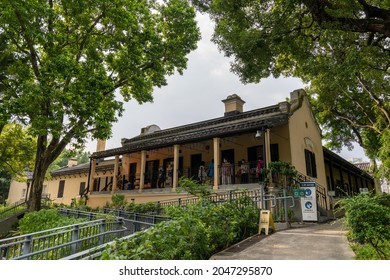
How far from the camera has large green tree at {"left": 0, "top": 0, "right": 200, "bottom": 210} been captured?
10781 mm

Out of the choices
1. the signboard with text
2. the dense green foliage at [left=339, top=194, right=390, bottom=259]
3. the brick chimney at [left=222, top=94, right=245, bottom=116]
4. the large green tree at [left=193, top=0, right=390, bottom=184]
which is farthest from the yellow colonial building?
the dense green foliage at [left=339, top=194, right=390, bottom=259]

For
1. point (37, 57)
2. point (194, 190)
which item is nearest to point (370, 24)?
point (194, 190)

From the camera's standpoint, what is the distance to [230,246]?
239 inches

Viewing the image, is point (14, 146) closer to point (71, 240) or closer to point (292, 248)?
point (71, 240)

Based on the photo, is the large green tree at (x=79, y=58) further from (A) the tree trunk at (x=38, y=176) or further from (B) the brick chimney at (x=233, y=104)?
(B) the brick chimney at (x=233, y=104)

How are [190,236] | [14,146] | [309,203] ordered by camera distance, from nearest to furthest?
[190,236], [309,203], [14,146]

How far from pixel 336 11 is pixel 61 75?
1054 centimetres

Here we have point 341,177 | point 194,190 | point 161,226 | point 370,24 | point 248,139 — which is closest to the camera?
point 161,226

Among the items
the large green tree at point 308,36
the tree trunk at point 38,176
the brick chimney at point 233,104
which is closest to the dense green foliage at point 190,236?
the large green tree at point 308,36

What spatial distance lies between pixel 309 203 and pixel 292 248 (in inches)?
190

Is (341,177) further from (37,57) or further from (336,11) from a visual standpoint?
(37,57)

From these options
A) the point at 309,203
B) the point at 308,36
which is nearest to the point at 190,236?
the point at 309,203

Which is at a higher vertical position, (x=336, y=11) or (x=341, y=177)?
(x=336, y=11)

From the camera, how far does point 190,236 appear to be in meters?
4.69
